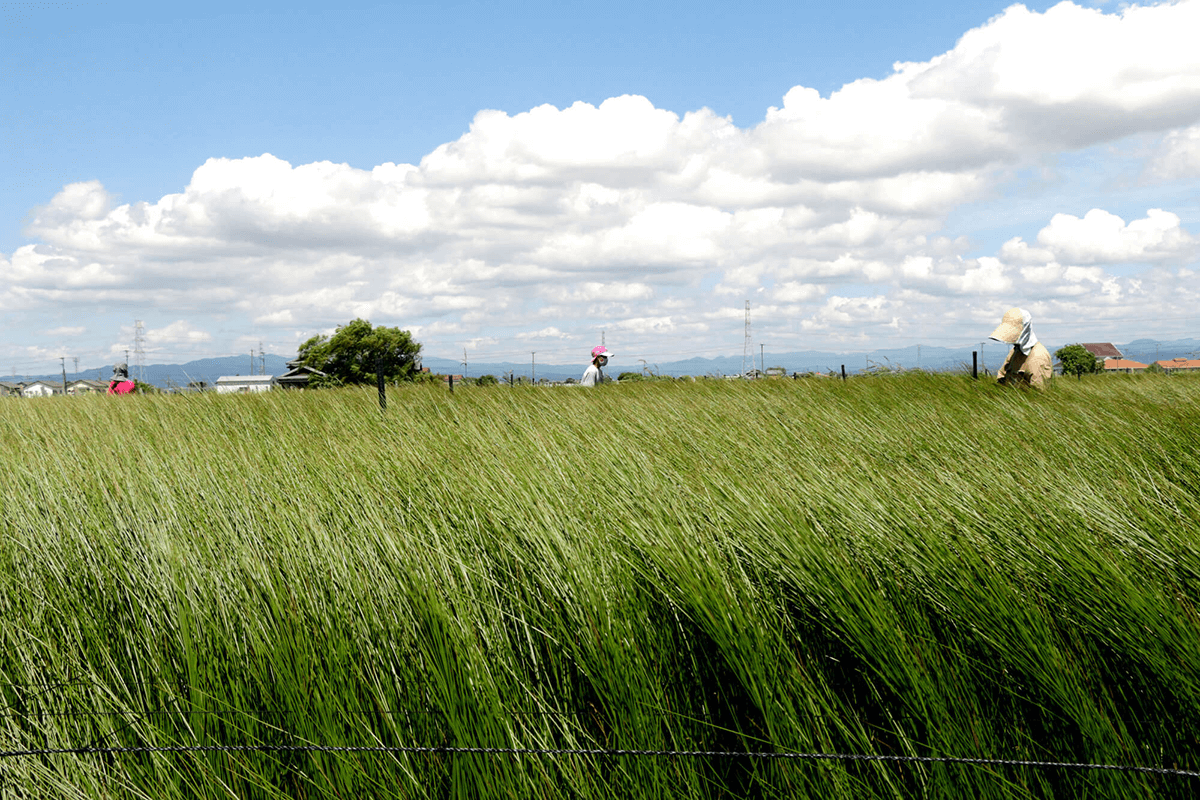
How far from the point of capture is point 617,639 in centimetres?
202

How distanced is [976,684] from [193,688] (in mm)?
2163

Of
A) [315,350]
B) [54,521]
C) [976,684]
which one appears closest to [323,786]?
[976,684]

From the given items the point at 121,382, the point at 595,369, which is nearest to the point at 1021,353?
the point at 595,369

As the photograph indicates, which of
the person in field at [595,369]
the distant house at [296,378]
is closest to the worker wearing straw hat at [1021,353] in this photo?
the person in field at [595,369]

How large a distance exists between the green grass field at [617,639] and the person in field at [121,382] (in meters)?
8.46

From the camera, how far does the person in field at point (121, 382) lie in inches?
406

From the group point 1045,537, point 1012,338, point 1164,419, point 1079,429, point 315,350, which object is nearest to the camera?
point 1045,537

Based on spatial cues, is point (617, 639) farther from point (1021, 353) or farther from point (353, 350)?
point (353, 350)

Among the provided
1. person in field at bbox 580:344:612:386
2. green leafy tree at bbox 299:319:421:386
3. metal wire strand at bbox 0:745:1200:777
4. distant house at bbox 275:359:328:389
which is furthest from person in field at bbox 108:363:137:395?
green leafy tree at bbox 299:319:421:386

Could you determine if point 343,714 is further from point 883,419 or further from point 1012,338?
point 1012,338

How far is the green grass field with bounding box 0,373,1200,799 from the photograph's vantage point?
1811 millimetres

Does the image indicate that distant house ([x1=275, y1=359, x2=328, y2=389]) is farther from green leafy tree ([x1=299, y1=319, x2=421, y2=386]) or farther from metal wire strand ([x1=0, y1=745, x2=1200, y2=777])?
metal wire strand ([x1=0, y1=745, x2=1200, y2=777])

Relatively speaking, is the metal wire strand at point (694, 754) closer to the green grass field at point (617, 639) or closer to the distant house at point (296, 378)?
the green grass field at point (617, 639)

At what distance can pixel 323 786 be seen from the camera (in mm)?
1848
